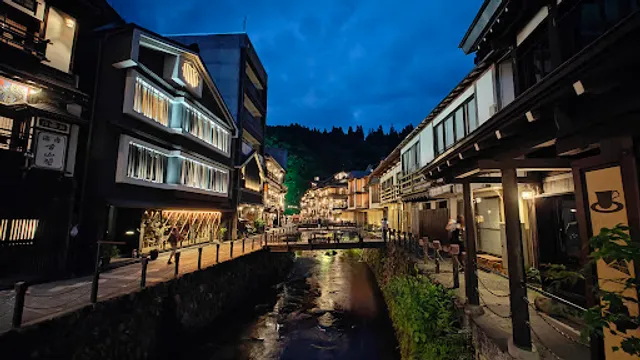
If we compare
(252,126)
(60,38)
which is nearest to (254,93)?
(252,126)

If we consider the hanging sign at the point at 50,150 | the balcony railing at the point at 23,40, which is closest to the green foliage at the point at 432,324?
the hanging sign at the point at 50,150

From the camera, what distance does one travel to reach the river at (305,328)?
11.8 metres

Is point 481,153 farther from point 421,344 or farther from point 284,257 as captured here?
point 284,257

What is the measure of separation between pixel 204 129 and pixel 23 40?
35.9 feet

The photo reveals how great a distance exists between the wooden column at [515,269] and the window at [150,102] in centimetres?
1588

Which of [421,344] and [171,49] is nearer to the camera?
[421,344]

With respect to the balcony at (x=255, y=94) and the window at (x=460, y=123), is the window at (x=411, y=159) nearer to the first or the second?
the window at (x=460, y=123)

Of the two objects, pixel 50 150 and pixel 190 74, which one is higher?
pixel 190 74

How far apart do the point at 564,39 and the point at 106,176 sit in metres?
17.1

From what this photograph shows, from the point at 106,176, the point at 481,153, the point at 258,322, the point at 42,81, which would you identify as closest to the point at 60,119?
the point at 42,81

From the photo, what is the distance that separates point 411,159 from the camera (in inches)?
910

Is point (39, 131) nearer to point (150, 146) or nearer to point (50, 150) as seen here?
point (50, 150)

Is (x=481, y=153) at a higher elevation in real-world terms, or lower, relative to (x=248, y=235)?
higher

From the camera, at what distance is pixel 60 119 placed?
11.1 meters
